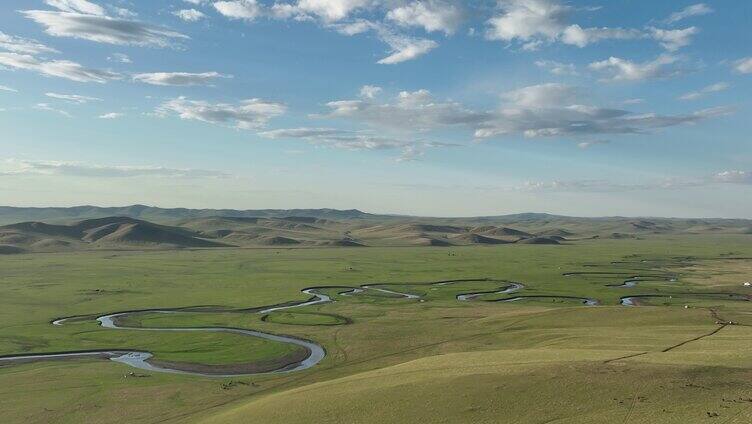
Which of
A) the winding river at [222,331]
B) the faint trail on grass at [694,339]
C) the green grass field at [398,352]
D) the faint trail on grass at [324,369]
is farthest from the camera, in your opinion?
the winding river at [222,331]

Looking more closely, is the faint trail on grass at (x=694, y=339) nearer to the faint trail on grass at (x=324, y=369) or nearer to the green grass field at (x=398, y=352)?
the green grass field at (x=398, y=352)

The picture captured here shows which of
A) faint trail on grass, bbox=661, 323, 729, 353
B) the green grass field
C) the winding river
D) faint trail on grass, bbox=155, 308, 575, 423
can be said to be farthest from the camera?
the winding river

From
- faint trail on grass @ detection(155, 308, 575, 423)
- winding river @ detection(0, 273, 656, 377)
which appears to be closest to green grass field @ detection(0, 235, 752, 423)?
faint trail on grass @ detection(155, 308, 575, 423)

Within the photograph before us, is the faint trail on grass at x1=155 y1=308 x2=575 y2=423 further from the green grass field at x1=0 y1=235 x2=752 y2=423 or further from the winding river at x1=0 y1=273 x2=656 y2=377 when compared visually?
the winding river at x1=0 y1=273 x2=656 y2=377

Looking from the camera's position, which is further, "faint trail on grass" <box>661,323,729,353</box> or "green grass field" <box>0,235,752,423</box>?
"faint trail on grass" <box>661,323,729,353</box>

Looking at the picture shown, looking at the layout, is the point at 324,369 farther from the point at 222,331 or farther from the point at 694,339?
the point at 694,339

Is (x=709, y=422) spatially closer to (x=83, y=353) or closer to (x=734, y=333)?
(x=734, y=333)

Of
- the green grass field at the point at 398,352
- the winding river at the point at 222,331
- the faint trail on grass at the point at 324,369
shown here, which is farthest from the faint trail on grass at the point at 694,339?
the winding river at the point at 222,331

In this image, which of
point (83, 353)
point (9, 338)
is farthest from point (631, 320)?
point (9, 338)
